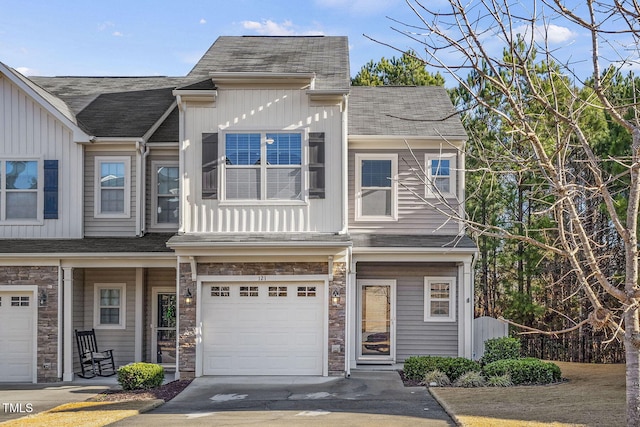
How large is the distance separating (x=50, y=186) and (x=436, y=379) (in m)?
9.63

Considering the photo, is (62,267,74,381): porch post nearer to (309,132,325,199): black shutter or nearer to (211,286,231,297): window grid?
(211,286,231,297): window grid

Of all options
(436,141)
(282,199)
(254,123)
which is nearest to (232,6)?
(254,123)

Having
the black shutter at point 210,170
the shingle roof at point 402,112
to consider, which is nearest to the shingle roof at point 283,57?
the shingle roof at point 402,112

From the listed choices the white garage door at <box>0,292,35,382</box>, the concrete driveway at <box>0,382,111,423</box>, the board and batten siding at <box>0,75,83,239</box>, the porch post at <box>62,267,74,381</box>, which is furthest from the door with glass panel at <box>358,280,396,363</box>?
the white garage door at <box>0,292,35,382</box>

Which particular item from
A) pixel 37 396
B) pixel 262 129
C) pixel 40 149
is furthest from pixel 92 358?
pixel 262 129

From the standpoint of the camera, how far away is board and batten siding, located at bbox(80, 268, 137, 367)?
1767 cm

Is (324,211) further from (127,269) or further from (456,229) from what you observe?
(127,269)

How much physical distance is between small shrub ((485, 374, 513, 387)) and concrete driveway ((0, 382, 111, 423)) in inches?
306

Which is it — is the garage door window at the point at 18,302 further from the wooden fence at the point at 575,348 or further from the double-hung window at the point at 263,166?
the wooden fence at the point at 575,348

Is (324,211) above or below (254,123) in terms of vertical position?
below

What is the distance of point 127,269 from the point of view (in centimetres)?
1780

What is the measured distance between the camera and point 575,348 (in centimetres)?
2248

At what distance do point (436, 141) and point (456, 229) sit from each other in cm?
225

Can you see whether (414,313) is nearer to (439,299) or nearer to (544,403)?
(439,299)
